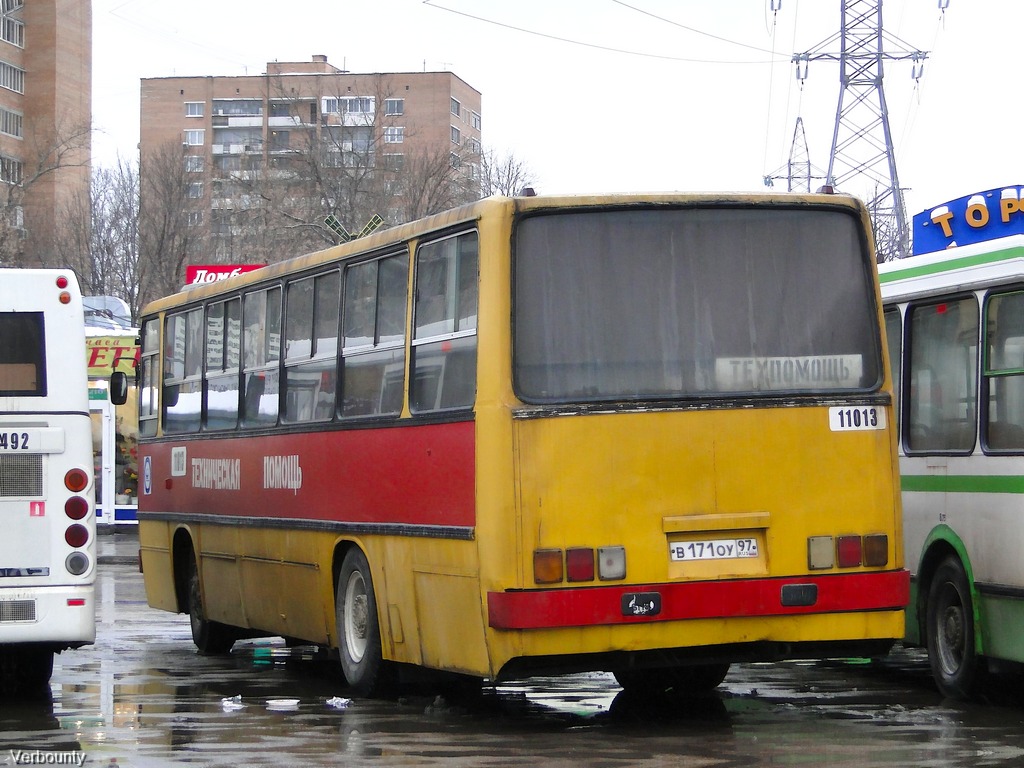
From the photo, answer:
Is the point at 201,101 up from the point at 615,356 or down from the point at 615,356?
up

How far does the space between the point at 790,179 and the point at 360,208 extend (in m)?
14.1

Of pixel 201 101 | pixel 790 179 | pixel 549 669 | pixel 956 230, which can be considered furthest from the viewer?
pixel 201 101

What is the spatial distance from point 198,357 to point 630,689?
5.19 meters

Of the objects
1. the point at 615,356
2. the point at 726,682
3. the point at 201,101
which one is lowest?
the point at 726,682

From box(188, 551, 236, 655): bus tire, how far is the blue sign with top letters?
6340mm

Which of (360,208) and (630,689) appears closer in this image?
(630,689)

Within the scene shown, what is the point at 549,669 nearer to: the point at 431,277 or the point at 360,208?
the point at 431,277

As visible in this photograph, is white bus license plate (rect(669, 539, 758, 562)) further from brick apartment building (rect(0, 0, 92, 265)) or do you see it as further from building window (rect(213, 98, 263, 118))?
building window (rect(213, 98, 263, 118))

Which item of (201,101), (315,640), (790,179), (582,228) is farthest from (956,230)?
(201,101)

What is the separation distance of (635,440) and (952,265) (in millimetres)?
3044

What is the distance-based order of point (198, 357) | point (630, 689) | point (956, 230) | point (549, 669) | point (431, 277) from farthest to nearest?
point (198, 357)
point (956, 230)
point (630, 689)
point (431, 277)
point (549, 669)

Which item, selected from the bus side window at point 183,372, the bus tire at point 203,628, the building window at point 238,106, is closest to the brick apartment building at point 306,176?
the building window at point 238,106

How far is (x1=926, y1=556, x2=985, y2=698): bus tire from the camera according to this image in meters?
10.7

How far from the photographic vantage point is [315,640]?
1214 cm
